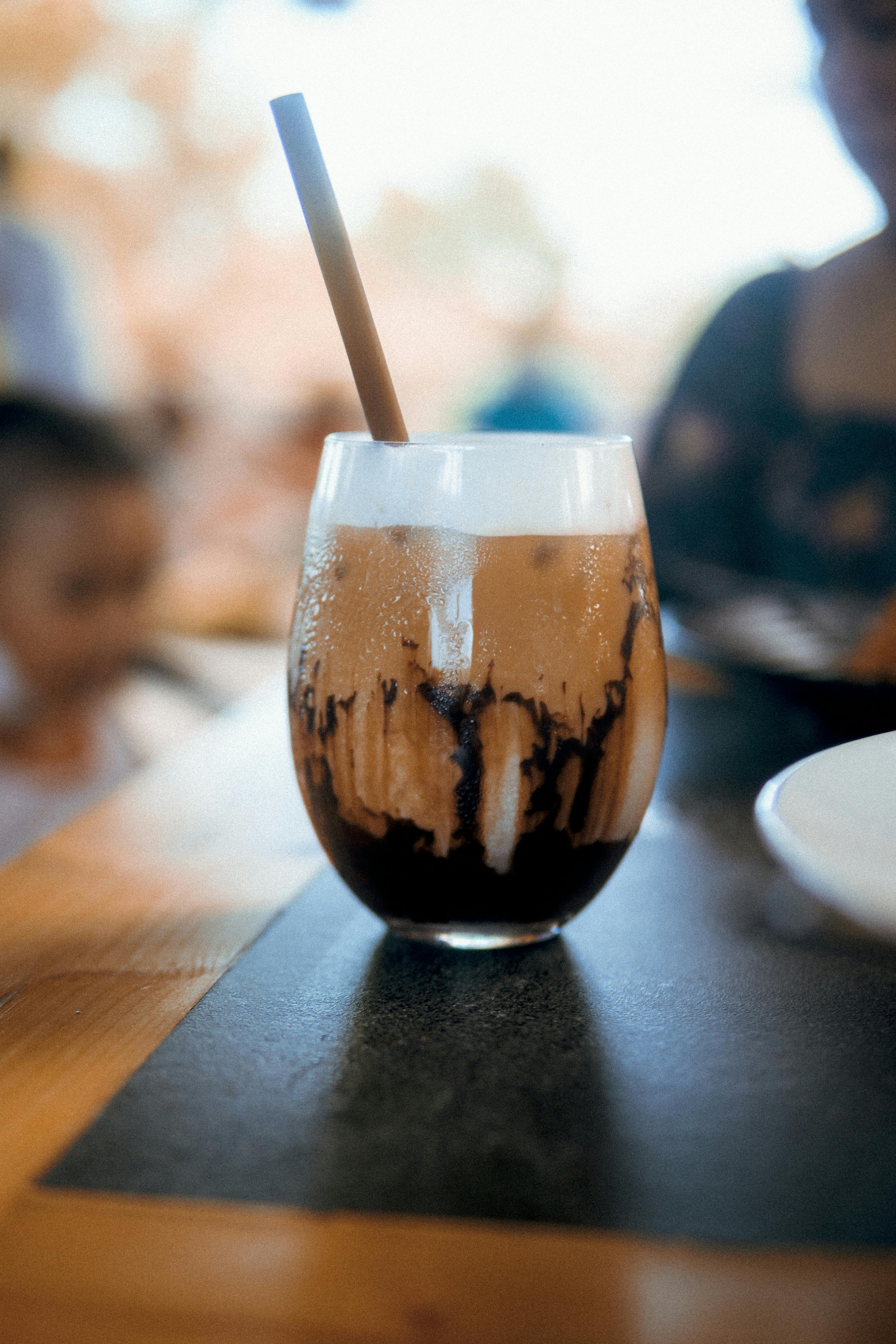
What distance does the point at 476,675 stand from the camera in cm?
40

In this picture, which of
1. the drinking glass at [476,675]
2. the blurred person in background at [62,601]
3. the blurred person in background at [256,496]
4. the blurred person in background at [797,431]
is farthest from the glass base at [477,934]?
the blurred person in background at [256,496]

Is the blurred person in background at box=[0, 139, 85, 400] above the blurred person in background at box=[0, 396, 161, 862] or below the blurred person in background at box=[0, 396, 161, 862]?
above

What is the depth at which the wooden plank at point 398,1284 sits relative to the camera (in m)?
0.24

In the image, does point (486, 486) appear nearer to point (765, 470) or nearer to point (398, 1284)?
point (398, 1284)

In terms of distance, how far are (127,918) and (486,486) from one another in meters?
0.25

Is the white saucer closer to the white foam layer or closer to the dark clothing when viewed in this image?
the white foam layer

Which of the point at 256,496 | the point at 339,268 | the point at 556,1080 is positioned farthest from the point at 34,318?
the point at 556,1080

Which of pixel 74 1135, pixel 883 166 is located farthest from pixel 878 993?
pixel 883 166

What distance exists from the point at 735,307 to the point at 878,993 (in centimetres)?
140

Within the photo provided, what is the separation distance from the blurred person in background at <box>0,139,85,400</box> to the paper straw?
220 cm

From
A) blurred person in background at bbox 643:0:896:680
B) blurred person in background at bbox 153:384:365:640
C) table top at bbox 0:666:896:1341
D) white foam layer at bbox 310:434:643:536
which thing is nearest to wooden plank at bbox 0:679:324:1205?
table top at bbox 0:666:896:1341

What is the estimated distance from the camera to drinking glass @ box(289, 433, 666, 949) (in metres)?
0.40

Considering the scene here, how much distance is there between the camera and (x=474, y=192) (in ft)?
15.3

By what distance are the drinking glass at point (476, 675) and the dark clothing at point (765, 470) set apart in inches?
38.1
